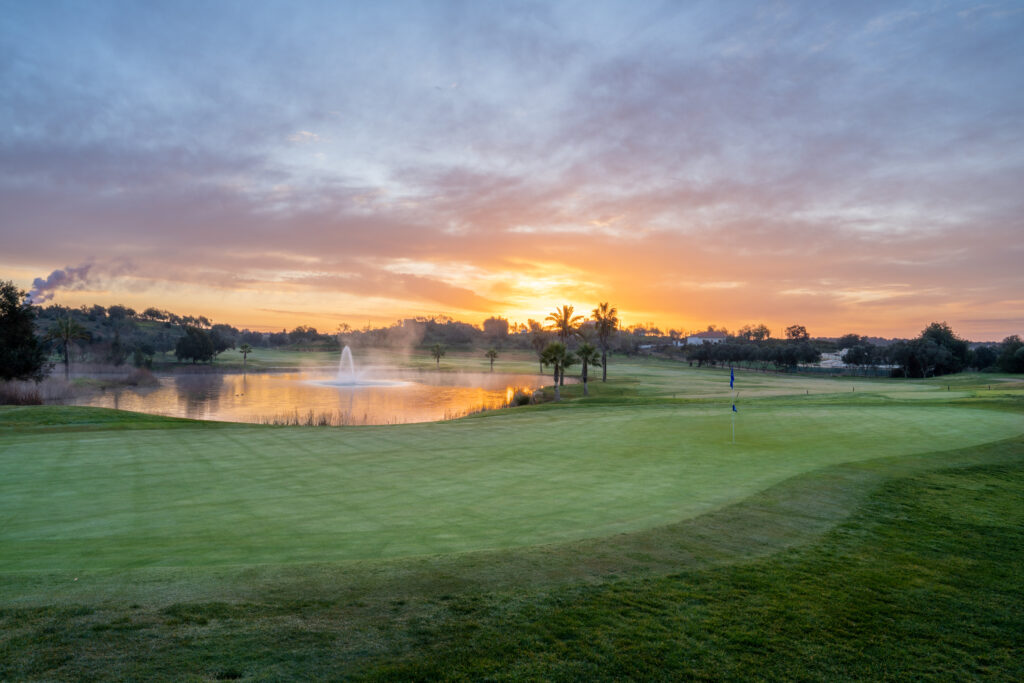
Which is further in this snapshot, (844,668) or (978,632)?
(978,632)

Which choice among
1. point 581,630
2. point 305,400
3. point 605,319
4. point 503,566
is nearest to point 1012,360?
point 605,319

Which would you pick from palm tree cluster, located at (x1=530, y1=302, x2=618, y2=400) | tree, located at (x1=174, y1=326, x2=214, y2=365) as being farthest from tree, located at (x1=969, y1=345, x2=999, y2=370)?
tree, located at (x1=174, y1=326, x2=214, y2=365)

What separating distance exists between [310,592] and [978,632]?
309 inches

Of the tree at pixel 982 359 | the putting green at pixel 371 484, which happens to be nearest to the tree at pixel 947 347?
the tree at pixel 982 359

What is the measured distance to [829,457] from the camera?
17672mm

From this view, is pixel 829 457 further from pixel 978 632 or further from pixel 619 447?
pixel 978 632

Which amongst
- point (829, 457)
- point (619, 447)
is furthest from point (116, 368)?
point (829, 457)

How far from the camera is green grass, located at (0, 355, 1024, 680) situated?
5402mm

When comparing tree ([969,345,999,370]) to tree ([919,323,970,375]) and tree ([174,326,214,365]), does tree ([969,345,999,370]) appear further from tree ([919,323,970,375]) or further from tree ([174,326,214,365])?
tree ([174,326,214,365])

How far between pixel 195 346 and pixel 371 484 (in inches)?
5199

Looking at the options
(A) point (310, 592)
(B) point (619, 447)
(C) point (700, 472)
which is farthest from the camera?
(B) point (619, 447)

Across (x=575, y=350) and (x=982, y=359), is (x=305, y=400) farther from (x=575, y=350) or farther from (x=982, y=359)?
(x=982, y=359)

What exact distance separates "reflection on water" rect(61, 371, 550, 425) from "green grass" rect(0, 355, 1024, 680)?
103 feet

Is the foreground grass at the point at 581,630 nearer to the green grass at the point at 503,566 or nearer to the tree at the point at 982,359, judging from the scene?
the green grass at the point at 503,566
